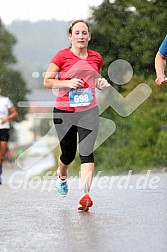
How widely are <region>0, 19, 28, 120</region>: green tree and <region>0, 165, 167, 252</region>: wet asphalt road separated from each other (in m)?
27.7

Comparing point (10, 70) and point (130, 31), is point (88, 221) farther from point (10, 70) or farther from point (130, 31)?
point (10, 70)

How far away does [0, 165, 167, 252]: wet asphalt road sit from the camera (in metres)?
5.72

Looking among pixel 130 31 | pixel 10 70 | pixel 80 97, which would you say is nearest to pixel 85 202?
pixel 80 97

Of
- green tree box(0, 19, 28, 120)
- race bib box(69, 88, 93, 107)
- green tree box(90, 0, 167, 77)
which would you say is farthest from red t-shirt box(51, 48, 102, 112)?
green tree box(0, 19, 28, 120)

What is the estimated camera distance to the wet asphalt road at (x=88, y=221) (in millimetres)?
5719

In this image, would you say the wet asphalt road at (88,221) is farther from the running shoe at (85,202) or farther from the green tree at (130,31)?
the green tree at (130,31)

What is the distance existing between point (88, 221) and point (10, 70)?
1267 inches

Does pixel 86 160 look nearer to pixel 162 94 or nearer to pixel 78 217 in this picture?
pixel 78 217

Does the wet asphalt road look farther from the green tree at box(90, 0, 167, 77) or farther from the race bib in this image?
the green tree at box(90, 0, 167, 77)

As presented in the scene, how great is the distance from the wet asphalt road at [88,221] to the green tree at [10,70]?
90.9ft

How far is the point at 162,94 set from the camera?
1816 centimetres

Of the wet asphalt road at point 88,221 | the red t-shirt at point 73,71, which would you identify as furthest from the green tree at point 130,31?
the red t-shirt at point 73,71

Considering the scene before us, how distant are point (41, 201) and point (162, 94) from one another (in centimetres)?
925

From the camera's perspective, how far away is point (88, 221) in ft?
23.4
